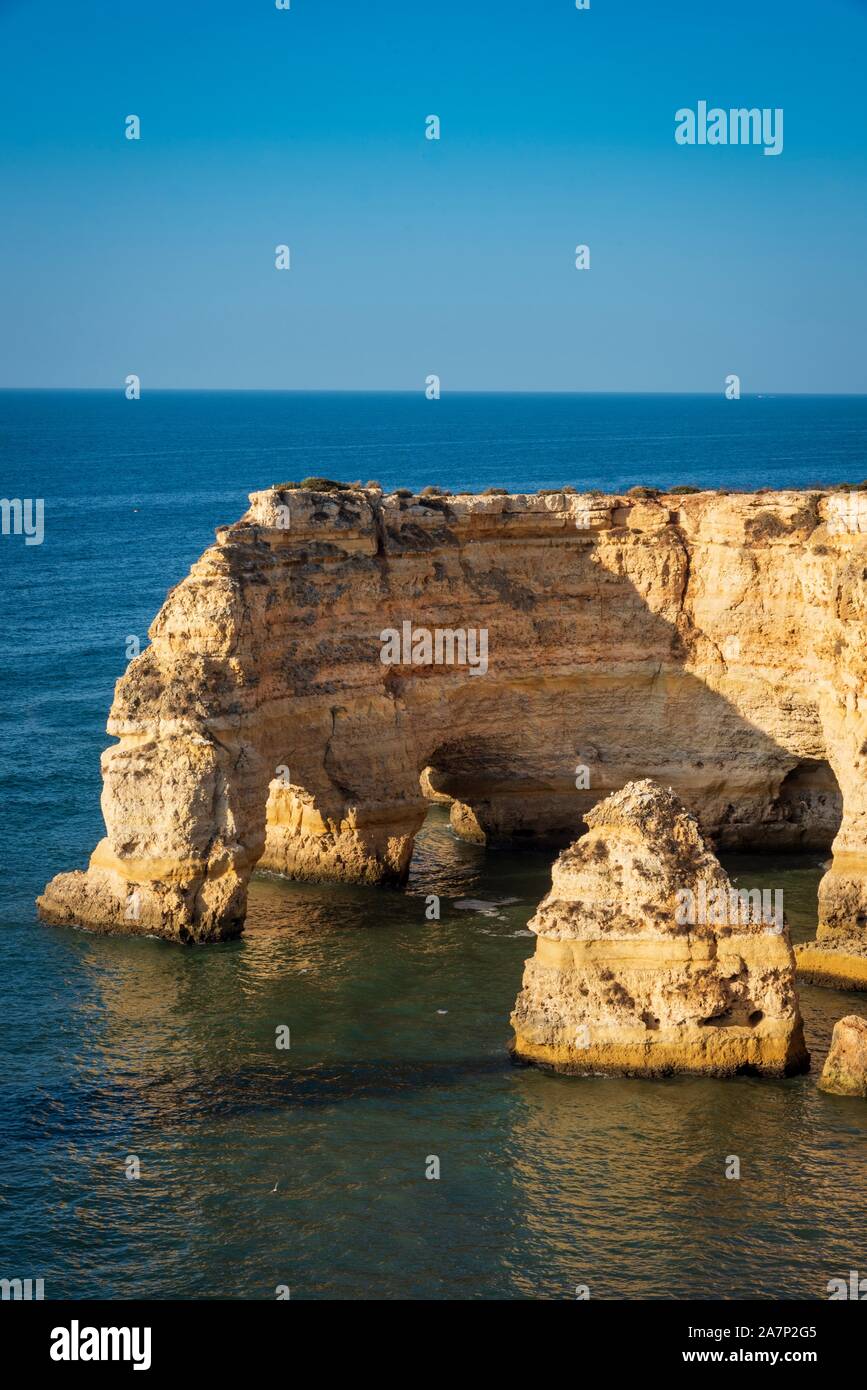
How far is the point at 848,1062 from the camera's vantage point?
33.7 metres

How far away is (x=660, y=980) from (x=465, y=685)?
16.0 metres

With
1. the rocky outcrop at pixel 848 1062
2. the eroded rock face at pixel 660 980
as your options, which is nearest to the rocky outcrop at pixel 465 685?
the eroded rock face at pixel 660 980

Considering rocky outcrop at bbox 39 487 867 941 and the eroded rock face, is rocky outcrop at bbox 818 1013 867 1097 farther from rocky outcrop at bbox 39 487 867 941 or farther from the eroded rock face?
rocky outcrop at bbox 39 487 867 941

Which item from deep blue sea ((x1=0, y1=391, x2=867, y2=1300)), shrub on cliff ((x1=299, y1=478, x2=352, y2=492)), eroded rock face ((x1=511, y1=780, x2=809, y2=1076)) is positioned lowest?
deep blue sea ((x1=0, y1=391, x2=867, y2=1300))

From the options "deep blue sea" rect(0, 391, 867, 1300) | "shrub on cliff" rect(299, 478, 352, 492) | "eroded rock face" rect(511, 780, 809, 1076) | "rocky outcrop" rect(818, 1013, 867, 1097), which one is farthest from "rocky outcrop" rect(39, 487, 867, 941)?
"rocky outcrop" rect(818, 1013, 867, 1097)

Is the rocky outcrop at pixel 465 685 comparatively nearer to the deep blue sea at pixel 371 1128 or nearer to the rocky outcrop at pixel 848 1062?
the deep blue sea at pixel 371 1128

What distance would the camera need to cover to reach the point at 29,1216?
29828mm

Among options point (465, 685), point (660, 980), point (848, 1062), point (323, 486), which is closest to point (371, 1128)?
point (660, 980)

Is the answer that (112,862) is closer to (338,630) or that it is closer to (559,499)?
(338,630)

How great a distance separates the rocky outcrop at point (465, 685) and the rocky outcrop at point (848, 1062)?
32.3 ft

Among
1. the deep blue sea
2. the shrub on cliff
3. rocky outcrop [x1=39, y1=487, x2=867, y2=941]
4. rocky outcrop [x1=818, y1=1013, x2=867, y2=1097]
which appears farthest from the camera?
the shrub on cliff

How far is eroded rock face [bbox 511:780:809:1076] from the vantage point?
113ft

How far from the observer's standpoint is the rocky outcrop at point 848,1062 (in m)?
33.6

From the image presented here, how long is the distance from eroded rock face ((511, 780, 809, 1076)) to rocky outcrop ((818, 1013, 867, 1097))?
100cm
